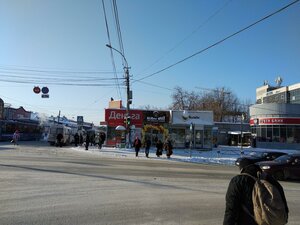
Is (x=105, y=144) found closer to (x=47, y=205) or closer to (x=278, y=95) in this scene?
(x=47, y=205)

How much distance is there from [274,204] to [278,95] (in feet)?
374

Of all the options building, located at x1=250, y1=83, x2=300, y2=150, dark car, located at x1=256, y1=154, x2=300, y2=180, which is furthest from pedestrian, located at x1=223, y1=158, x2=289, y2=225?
building, located at x1=250, y1=83, x2=300, y2=150

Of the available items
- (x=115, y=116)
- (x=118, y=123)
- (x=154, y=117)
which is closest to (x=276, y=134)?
(x=154, y=117)

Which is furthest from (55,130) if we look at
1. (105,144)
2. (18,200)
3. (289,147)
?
(18,200)

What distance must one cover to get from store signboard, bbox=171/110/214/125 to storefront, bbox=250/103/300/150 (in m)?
11.6

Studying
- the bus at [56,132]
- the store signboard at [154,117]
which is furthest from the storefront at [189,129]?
the bus at [56,132]

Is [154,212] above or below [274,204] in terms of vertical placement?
below

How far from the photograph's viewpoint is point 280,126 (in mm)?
55812

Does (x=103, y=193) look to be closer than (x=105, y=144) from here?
Yes

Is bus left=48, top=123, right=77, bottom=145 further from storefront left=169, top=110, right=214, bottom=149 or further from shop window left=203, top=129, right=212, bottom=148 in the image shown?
shop window left=203, top=129, right=212, bottom=148

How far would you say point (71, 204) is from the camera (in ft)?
34.3

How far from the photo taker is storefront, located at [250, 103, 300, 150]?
55.3 meters

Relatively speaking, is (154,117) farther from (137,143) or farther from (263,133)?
(263,133)

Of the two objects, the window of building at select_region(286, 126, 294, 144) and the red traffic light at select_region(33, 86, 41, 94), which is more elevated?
the red traffic light at select_region(33, 86, 41, 94)
